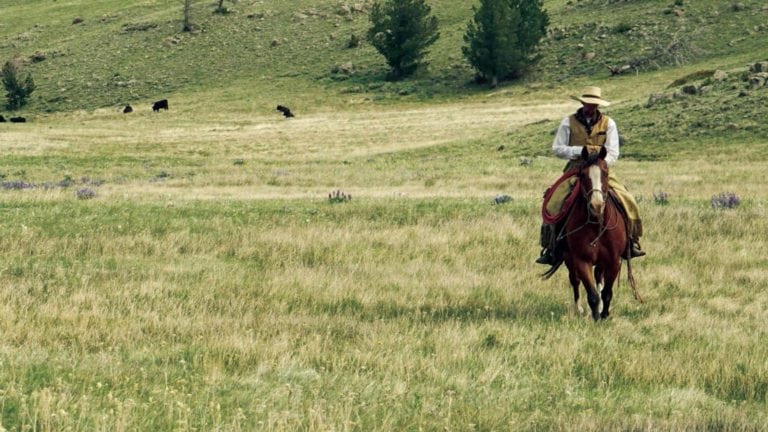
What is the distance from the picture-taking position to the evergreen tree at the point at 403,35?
8231 cm

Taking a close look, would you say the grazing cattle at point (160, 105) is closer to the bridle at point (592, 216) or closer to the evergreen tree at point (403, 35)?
the evergreen tree at point (403, 35)

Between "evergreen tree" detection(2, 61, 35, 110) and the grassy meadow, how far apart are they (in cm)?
5225

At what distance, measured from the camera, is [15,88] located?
83.8 meters

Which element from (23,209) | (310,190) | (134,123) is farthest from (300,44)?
(23,209)

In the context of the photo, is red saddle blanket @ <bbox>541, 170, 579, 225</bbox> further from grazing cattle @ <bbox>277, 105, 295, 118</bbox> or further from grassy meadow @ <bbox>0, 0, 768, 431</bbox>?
grazing cattle @ <bbox>277, 105, 295, 118</bbox>

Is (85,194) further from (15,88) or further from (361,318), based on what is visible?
(15,88)

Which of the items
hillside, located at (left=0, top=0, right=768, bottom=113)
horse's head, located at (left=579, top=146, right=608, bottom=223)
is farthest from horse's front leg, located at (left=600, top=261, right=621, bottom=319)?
hillside, located at (left=0, top=0, right=768, bottom=113)

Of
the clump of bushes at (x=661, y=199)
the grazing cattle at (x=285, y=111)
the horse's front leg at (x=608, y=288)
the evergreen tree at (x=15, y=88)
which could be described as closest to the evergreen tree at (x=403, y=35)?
the grazing cattle at (x=285, y=111)

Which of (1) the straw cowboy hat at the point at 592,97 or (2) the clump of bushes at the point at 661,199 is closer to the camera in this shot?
(1) the straw cowboy hat at the point at 592,97

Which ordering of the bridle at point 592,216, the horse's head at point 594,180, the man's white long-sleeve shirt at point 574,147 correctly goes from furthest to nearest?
the man's white long-sleeve shirt at point 574,147 → the bridle at point 592,216 → the horse's head at point 594,180

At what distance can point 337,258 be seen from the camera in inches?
553

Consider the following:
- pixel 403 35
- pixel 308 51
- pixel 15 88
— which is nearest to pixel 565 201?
pixel 403 35

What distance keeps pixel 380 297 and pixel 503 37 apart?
65.7 metres

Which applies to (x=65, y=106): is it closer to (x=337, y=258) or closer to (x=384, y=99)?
(x=384, y=99)
